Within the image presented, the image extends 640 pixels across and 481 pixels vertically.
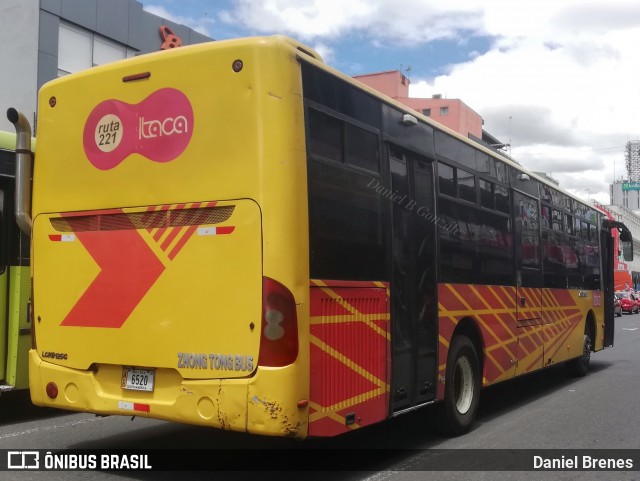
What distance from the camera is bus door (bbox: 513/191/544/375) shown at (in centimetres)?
918

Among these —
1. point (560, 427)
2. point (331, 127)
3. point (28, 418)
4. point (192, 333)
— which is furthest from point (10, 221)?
point (560, 427)

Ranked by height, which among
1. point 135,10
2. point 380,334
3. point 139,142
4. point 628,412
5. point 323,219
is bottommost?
point 628,412

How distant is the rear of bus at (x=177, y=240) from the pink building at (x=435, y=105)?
199 feet

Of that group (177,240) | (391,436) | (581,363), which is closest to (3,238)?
(177,240)

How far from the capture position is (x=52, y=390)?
18.5ft

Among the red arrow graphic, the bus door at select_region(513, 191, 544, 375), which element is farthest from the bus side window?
the bus door at select_region(513, 191, 544, 375)

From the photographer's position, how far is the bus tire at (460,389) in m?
7.10

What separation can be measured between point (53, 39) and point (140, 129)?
1826 cm

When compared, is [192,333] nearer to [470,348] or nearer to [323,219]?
[323,219]

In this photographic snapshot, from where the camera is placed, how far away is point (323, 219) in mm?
5039

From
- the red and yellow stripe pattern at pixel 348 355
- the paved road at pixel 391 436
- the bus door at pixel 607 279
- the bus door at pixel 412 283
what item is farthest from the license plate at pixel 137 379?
the bus door at pixel 607 279

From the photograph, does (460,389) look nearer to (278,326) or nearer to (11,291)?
(278,326)

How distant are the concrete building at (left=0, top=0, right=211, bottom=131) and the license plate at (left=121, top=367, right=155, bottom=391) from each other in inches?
692

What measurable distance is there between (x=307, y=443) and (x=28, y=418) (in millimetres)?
3662
